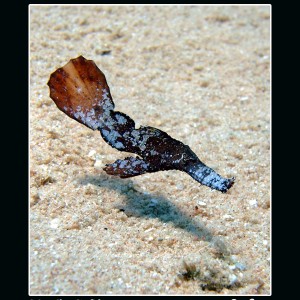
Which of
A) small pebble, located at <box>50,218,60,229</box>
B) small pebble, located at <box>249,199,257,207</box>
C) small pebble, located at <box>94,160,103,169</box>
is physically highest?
small pebble, located at <box>50,218,60,229</box>

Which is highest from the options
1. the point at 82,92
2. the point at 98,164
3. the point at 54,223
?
the point at 82,92

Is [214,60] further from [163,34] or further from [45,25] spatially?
[45,25]

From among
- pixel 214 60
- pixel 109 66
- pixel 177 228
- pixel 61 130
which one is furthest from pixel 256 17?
pixel 177 228

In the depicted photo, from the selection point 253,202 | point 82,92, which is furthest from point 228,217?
point 82,92

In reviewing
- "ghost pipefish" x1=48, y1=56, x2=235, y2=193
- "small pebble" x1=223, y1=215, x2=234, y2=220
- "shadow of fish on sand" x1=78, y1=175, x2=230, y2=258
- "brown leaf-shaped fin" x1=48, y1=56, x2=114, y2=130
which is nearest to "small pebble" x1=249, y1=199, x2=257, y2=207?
"small pebble" x1=223, y1=215, x2=234, y2=220

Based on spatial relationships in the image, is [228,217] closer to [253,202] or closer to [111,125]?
[253,202]

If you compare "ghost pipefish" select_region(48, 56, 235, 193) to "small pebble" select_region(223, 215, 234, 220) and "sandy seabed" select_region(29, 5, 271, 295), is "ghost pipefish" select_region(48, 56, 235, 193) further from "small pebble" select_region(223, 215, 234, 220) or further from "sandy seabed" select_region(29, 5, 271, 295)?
"small pebble" select_region(223, 215, 234, 220)
